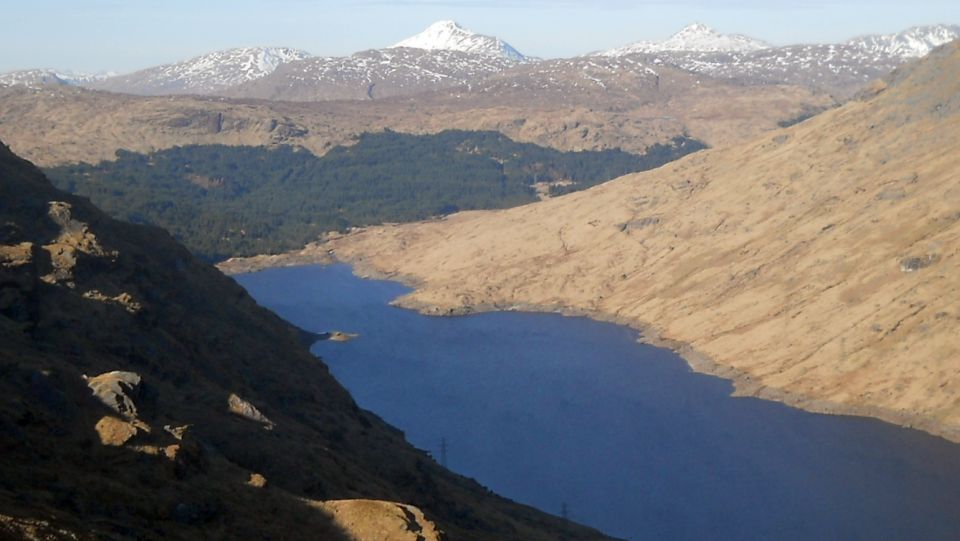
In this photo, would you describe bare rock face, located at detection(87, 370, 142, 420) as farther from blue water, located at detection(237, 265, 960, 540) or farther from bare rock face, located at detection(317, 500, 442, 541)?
blue water, located at detection(237, 265, 960, 540)

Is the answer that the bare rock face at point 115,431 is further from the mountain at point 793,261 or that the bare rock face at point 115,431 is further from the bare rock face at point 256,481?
the mountain at point 793,261

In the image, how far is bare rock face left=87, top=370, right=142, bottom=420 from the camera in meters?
43.5

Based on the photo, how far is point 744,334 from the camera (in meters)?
133

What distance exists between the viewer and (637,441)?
103562 mm

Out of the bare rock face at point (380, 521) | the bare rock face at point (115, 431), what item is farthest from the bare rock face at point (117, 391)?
the bare rock face at point (380, 521)

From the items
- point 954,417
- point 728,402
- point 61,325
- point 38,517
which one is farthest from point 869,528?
point 38,517

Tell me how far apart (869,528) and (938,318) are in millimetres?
40041

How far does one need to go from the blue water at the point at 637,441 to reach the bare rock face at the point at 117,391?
4710 cm

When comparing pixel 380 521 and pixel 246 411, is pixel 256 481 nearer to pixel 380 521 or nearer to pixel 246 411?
pixel 380 521

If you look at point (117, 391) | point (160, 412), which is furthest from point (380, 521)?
point (160, 412)

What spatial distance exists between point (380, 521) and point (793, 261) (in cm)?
11163

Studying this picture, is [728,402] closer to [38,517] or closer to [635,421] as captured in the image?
[635,421]

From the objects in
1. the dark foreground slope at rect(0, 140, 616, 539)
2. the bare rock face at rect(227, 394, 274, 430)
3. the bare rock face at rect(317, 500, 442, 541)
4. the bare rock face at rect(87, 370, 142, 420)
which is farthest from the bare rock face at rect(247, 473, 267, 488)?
the bare rock face at rect(227, 394, 274, 430)

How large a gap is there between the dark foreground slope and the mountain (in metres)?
57.4
